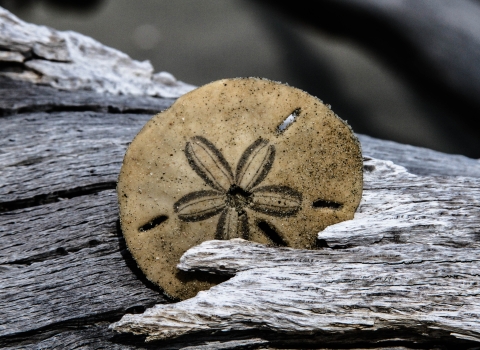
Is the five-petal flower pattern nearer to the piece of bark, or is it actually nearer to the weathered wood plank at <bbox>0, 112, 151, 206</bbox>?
the weathered wood plank at <bbox>0, 112, 151, 206</bbox>

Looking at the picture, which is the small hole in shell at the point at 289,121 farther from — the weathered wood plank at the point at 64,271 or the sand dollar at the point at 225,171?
the weathered wood plank at the point at 64,271

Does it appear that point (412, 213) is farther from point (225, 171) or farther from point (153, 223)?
point (153, 223)

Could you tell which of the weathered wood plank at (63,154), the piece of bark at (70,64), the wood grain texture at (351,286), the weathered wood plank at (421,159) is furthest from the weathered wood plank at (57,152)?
the weathered wood plank at (421,159)

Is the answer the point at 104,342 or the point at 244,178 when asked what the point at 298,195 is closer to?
the point at 244,178

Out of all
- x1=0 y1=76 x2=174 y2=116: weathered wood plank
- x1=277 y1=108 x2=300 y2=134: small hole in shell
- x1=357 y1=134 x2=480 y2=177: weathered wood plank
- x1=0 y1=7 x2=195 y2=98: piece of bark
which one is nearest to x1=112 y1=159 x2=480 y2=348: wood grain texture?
x1=277 y1=108 x2=300 y2=134: small hole in shell

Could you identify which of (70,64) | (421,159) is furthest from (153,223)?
(421,159)

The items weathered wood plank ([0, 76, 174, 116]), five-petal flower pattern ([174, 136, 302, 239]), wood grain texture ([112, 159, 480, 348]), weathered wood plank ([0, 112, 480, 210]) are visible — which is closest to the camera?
wood grain texture ([112, 159, 480, 348])

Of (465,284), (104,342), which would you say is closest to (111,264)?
(104,342)
